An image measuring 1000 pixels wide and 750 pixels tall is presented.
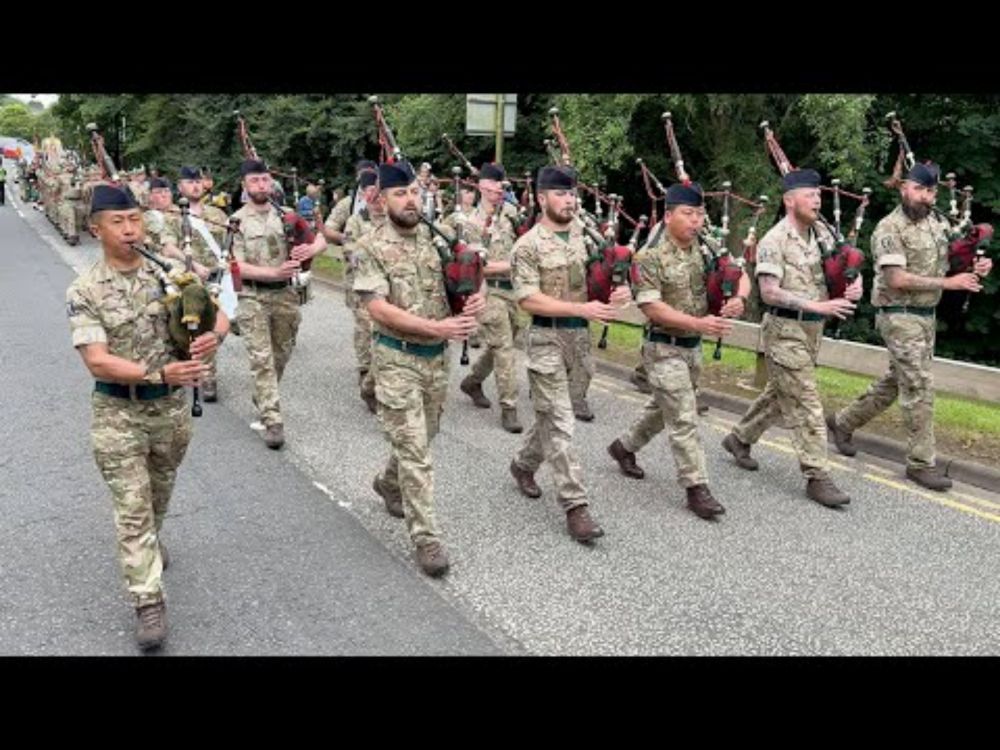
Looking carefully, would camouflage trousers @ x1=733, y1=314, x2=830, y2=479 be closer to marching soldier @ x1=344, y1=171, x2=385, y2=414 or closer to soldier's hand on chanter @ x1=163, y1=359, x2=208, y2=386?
marching soldier @ x1=344, y1=171, x2=385, y2=414

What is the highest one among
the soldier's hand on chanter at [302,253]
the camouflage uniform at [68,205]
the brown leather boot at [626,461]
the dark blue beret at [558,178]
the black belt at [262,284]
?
the dark blue beret at [558,178]

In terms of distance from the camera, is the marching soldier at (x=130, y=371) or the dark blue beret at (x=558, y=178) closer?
the marching soldier at (x=130, y=371)

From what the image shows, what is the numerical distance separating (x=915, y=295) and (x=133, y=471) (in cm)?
559

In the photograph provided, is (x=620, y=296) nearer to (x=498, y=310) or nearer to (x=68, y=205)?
(x=498, y=310)

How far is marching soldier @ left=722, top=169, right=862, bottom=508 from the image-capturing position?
6309mm

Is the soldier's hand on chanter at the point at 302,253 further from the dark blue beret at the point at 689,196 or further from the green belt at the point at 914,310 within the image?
the green belt at the point at 914,310

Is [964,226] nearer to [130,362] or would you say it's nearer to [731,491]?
[731,491]

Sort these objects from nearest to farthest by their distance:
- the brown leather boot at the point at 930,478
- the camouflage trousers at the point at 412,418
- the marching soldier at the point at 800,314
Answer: the camouflage trousers at the point at 412,418 → the marching soldier at the point at 800,314 → the brown leather boot at the point at 930,478

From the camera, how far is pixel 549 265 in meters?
5.95

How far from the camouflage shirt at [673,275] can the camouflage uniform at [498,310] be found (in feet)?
7.18

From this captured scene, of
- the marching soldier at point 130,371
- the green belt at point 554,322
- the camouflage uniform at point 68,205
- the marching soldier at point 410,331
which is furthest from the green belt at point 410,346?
the camouflage uniform at point 68,205

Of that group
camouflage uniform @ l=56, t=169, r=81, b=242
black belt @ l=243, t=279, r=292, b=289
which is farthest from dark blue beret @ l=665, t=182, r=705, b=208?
camouflage uniform @ l=56, t=169, r=81, b=242

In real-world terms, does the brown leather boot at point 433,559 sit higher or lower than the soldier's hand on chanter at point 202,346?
lower

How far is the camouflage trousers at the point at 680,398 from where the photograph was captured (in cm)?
602
